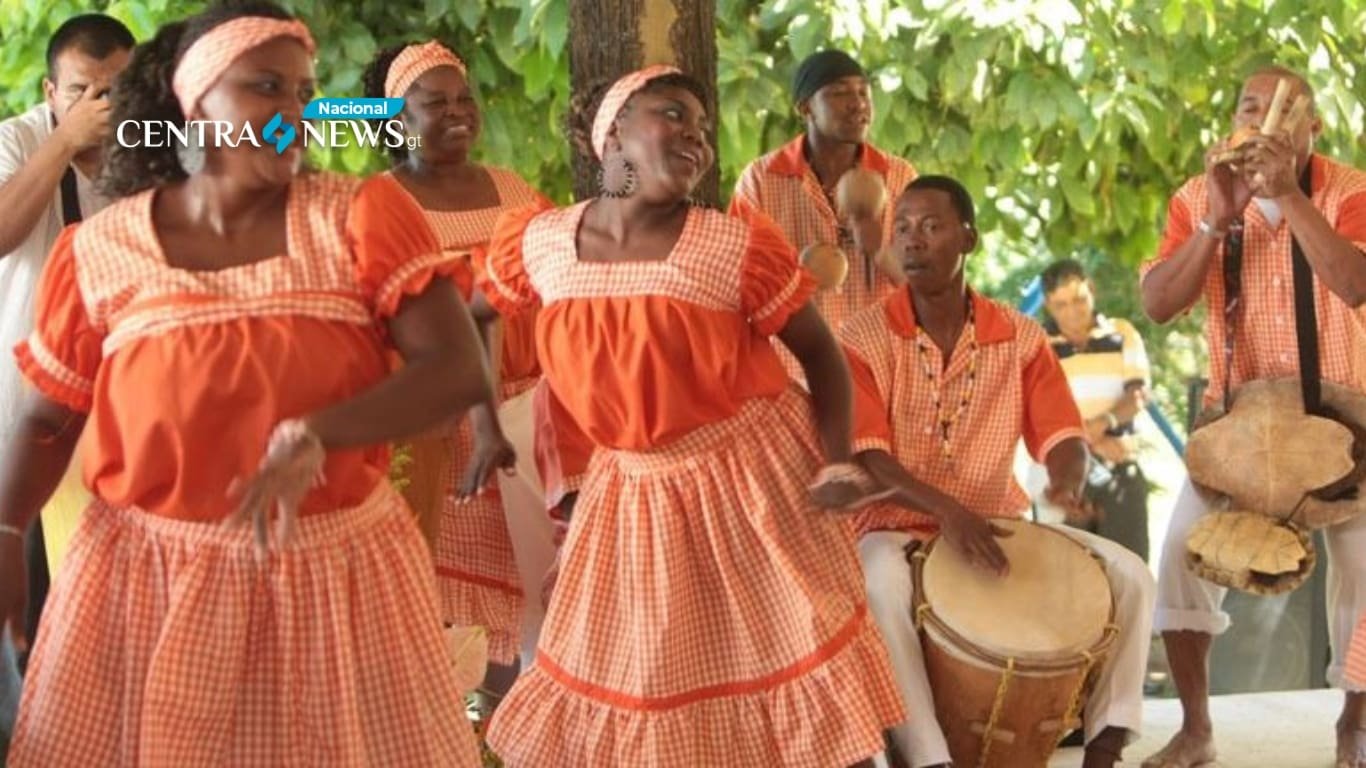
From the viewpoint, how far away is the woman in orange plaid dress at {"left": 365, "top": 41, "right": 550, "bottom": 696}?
20.6 feet

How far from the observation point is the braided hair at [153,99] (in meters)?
4.18

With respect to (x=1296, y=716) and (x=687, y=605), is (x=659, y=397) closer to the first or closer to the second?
(x=687, y=605)

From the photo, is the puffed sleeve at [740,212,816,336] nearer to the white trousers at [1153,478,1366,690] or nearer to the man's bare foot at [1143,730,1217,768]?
the white trousers at [1153,478,1366,690]

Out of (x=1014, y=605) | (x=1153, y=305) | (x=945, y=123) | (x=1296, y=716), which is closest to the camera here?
(x=1014, y=605)

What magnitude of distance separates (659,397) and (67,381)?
1.44 metres

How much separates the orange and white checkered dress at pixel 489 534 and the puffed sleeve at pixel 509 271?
0.76 metres

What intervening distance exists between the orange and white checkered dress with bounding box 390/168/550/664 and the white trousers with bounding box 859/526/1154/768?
111 centimetres

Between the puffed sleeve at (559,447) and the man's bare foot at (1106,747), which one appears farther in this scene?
the man's bare foot at (1106,747)

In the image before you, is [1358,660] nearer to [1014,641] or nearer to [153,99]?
[1014,641]

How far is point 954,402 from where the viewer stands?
6.04 metres

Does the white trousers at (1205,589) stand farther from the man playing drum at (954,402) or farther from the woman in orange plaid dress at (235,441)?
the woman in orange plaid dress at (235,441)

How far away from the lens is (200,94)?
4074 millimetres

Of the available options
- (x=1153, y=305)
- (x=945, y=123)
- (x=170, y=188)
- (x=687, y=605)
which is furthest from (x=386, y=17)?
(x=170, y=188)

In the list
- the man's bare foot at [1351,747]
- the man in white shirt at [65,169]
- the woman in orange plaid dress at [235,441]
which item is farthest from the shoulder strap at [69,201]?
the man's bare foot at [1351,747]
